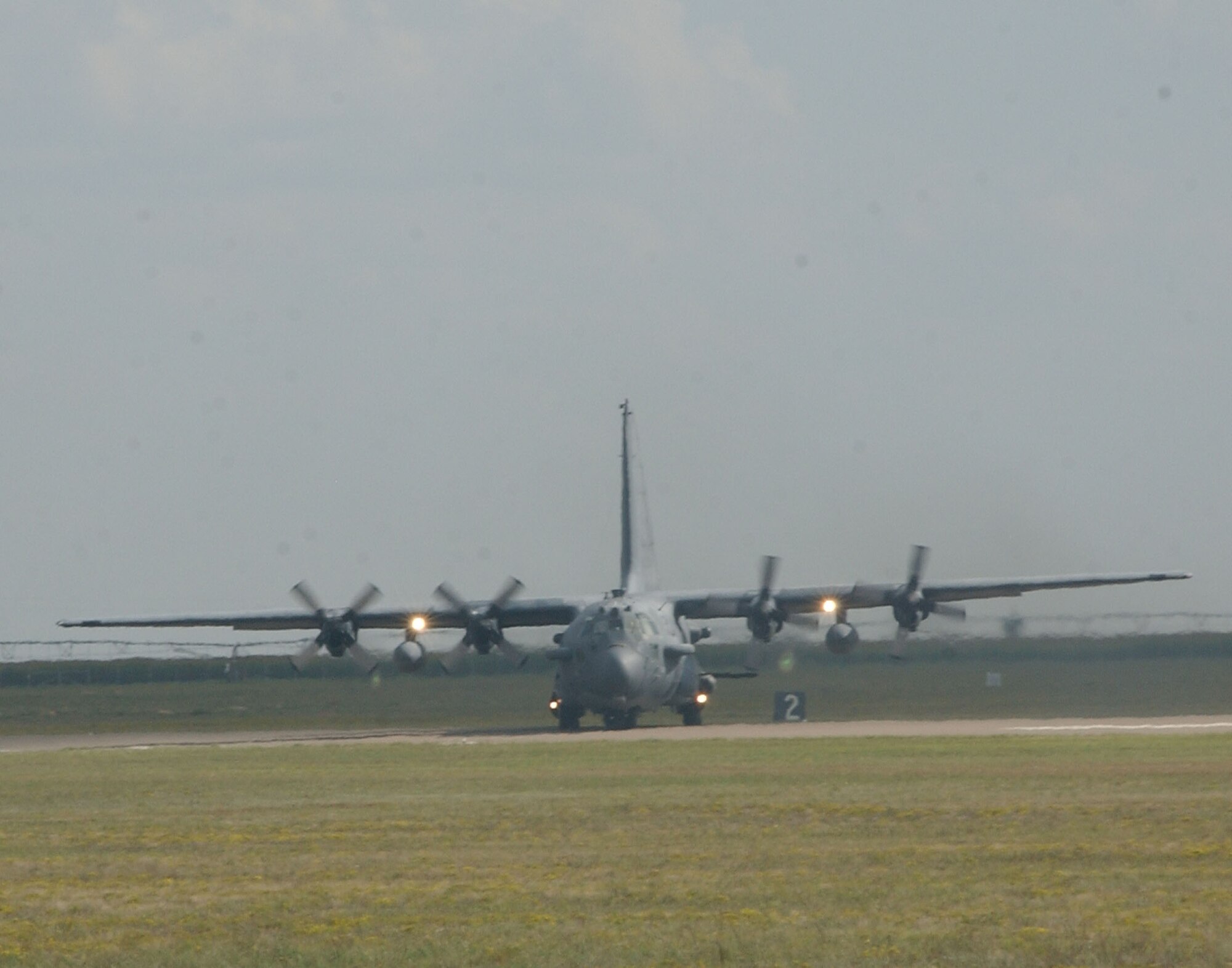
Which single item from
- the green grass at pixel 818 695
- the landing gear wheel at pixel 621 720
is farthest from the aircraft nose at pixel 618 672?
the green grass at pixel 818 695

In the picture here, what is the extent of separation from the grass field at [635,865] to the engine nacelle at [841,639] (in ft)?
51.7

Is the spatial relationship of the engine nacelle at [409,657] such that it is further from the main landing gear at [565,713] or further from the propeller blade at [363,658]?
the main landing gear at [565,713]

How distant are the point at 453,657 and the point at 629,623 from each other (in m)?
5.52

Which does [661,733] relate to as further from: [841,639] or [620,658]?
[841,639]

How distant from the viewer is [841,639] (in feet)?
173

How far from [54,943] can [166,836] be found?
8.42 meters

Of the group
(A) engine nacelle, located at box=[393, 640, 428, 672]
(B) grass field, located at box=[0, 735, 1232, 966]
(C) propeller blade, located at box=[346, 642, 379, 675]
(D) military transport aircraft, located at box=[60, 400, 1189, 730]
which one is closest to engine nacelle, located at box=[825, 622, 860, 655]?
(D) military transport aircraft, located at box=[60, 400, 1189, 730]

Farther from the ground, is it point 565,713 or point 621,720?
point 565,713

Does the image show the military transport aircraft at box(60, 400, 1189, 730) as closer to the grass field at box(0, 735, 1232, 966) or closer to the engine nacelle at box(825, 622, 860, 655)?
the engine nacelle at box(825, 622, 860, 655)

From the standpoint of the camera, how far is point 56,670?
8825 centimetres

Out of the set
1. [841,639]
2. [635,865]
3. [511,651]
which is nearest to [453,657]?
[511,651]

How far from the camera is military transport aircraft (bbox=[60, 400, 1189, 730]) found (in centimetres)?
5175

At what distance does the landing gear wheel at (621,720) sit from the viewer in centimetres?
5357

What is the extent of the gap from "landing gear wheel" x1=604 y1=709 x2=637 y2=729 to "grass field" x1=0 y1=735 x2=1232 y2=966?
54.2 feet
